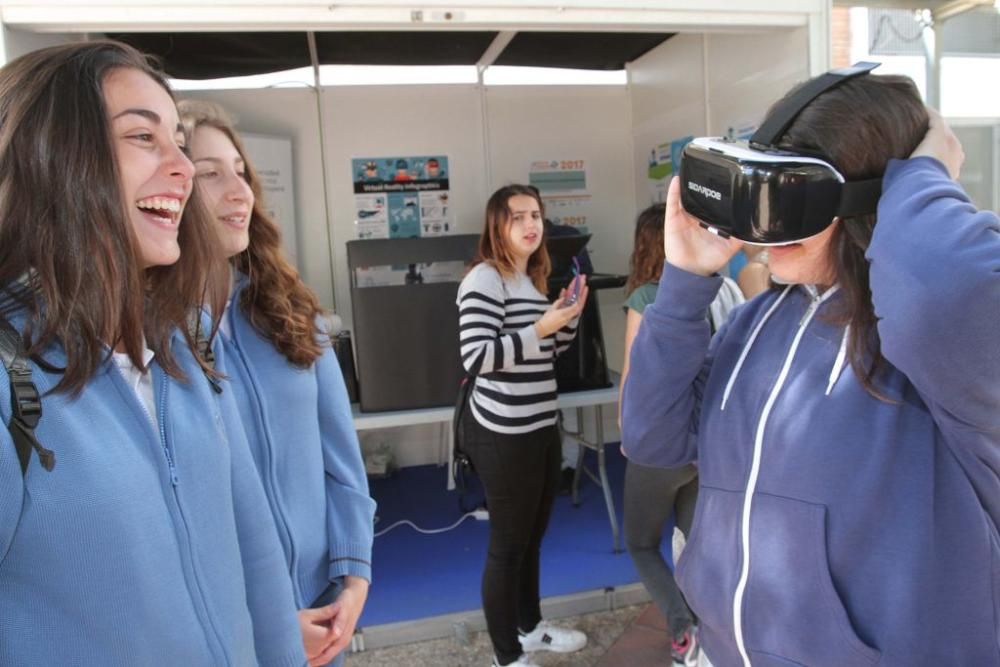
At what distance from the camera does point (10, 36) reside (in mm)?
1713

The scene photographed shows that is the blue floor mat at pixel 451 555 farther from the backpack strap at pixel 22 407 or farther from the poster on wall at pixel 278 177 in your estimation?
the backpack strap at pixel 22 407

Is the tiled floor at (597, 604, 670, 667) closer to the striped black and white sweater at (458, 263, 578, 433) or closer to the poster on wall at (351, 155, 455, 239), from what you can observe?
the striped black and white sweater at (458, 263, 578, 433)

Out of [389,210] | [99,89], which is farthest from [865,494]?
[389,210]

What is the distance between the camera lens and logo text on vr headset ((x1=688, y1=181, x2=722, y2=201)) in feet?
2.91

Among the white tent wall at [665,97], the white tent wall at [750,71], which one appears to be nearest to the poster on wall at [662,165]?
the white tent wall at [665,97]

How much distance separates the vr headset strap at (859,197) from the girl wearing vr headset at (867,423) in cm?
1

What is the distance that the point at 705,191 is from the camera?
2.99ft

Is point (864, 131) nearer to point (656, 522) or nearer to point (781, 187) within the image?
point (781, 187)

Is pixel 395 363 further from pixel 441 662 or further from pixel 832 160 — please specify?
pixel 832 160

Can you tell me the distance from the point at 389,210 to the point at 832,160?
327 cm

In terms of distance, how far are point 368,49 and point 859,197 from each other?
3.15 metres

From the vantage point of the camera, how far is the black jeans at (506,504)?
219 centimetres

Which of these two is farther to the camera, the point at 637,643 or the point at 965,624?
the point at 637,643

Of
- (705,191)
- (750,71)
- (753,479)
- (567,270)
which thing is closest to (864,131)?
(705,191)
